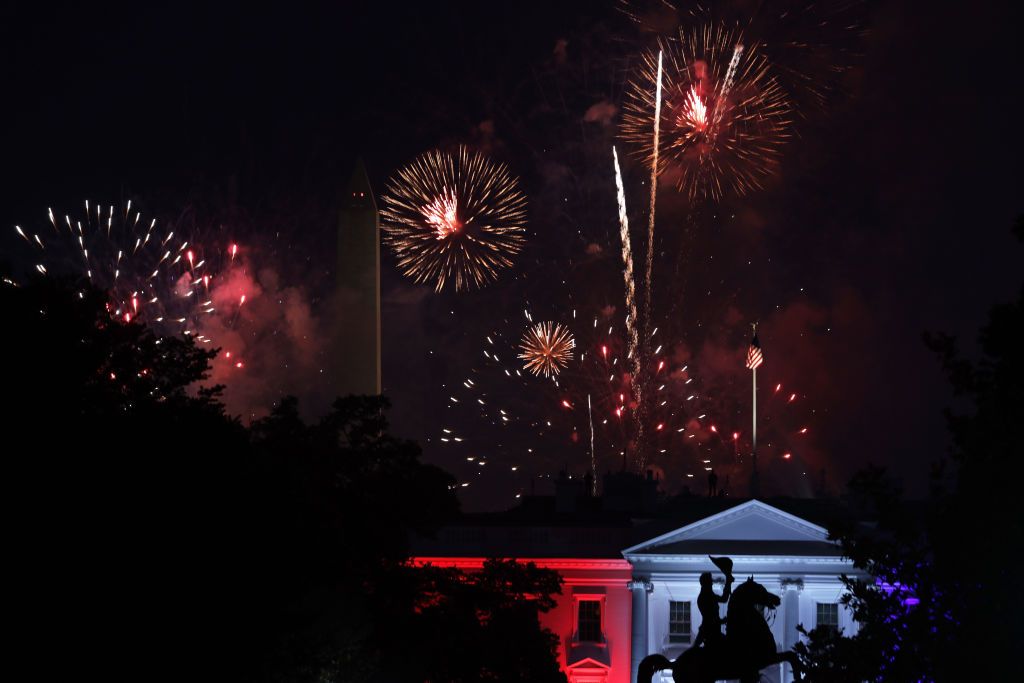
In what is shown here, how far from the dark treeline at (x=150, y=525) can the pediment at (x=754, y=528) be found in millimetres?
21770

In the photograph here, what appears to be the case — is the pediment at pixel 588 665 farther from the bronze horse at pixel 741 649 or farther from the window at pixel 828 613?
the bronze horse at pixel 741 649

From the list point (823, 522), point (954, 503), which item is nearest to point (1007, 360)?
point (954, 503)

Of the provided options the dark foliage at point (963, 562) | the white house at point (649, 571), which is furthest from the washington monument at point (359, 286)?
the dark foliage at point (963, 562)

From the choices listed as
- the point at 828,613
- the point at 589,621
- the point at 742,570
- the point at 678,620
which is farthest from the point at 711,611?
the point at 828,613

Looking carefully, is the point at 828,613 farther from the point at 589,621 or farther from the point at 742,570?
the point at 589,621

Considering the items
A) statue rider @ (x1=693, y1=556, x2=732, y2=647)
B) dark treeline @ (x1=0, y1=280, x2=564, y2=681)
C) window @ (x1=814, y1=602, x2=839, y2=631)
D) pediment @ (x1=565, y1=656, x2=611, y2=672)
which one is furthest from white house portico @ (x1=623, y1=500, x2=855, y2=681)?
statue rider @ (x1=693, y1=556, x2=732, y2=647)

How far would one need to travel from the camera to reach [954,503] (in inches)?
1501

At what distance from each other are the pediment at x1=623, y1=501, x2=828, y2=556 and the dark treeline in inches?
857

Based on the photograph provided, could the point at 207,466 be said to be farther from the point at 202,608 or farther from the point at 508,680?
the point at 508,680

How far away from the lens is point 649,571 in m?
76.2

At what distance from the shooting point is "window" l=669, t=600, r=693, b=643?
251 feet

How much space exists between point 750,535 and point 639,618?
515 cm

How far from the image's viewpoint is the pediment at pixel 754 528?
74.8 meters

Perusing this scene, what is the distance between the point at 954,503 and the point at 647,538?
38998 mm
